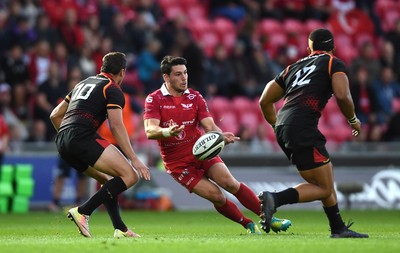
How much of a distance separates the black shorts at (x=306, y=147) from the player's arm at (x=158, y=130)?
122 cm

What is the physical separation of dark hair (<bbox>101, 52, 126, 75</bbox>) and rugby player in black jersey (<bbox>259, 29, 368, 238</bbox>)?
1.93 metres

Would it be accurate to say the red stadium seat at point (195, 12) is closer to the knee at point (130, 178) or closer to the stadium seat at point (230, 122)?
the stadium seat at point (230, 122)

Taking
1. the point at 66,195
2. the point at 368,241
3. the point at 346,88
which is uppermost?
the point at 346,88

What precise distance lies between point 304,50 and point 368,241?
50.0 ft

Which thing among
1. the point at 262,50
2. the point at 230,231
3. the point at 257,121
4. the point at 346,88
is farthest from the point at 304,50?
the point at 346,88

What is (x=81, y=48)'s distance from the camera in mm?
Answer: 20516

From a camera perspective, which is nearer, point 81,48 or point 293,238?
point 293,238

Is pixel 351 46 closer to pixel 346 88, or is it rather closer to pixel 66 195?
pixel 66 195

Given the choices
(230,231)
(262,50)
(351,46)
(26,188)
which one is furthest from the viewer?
(351,46)

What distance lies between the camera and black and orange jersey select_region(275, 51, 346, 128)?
34.6 feet

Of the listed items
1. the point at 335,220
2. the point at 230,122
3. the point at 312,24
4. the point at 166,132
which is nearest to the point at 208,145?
the point at 166,132

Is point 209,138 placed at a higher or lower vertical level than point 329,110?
higher

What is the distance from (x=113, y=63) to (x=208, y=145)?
142 centimetres

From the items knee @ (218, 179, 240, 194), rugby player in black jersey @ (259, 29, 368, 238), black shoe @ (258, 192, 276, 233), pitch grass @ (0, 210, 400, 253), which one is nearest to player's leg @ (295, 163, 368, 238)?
rugby player in black jersey @ (259, 29, 368, 238)
